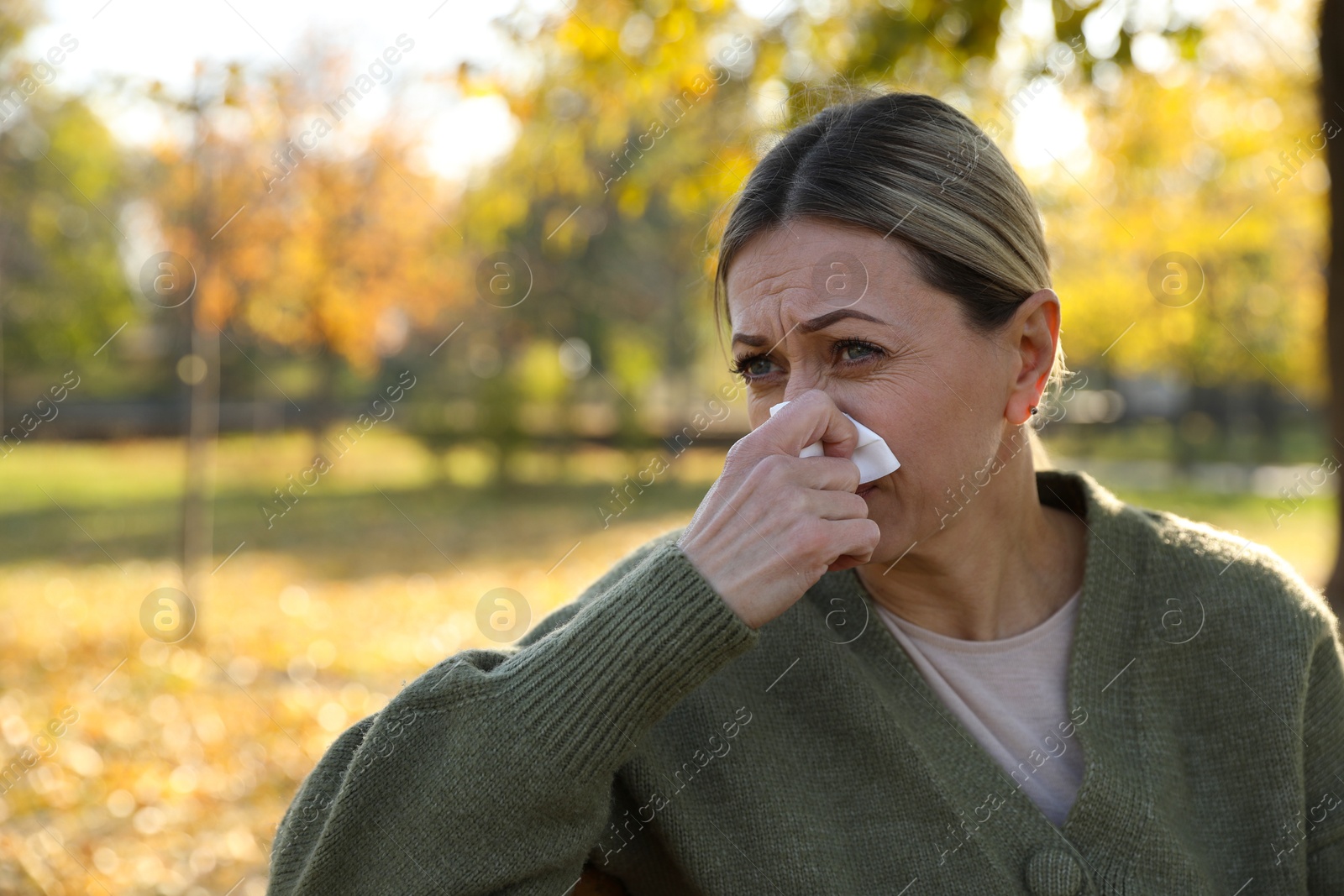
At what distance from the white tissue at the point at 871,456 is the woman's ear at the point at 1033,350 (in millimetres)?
421

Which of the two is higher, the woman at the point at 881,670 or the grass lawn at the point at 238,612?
the grass lawn at the point at 238,612

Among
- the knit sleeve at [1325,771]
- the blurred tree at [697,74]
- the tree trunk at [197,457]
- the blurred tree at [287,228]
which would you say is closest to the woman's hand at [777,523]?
the knit sleeve at [1325,771]

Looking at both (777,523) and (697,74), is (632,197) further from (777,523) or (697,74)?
(777,523)

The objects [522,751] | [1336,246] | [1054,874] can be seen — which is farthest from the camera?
[1336,246]

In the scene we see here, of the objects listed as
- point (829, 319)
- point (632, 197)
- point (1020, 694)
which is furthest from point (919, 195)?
point (632, 197)

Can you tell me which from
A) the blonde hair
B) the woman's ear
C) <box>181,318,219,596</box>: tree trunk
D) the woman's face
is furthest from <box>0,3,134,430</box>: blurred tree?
the woman's ear

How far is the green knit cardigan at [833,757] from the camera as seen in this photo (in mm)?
1869

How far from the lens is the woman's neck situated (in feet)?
8.24

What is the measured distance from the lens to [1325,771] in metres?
2.40

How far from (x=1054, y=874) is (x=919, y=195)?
140 cm

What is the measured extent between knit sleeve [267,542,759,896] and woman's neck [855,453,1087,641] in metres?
0.73

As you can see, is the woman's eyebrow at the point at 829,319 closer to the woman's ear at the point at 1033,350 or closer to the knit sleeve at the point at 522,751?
the woman's ear at the point at 1033,350

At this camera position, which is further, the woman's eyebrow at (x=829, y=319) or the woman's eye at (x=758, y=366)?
the woman's eye at (x=758, y=366)

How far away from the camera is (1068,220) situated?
12953mm
